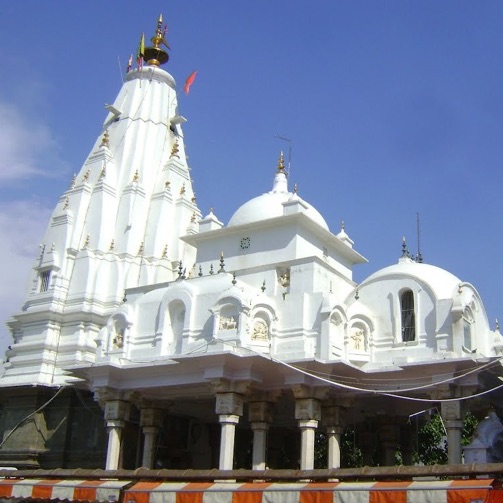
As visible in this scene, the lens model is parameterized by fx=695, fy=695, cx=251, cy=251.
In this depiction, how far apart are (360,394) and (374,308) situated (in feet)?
9.08

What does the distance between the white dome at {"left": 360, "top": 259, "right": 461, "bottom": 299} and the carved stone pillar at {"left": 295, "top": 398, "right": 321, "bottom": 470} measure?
4.59m

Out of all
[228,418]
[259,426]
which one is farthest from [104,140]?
[228,418]

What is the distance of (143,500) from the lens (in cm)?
1509

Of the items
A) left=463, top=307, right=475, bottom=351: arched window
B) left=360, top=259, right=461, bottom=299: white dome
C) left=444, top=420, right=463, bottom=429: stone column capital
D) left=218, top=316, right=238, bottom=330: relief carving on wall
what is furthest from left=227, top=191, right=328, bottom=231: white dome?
left=444, top=420, right=463, bottom=429: stone column capital

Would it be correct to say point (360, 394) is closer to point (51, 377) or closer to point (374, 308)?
point (374, 308)

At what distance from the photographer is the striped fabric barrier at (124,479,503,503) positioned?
1203cm

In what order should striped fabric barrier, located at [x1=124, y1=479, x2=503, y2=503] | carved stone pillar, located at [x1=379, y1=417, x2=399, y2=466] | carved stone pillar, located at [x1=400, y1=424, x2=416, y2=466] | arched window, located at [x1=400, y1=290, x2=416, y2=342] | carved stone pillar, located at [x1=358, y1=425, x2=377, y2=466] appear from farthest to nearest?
carved stone pillar, located at [x1=400, y1=424, x2=416, y2=466], carved stone pillar, located at [x1=358, y1=425, x2=377, y2=466], carved stone pillar, located at [x1=379, y1=417, x2=399, y2=466], arched window, located at [x1=400, y1=290, x2=416, y2=342], striped fabric barrier, located at [x1=124, y1=479, x2=503, y2=503]

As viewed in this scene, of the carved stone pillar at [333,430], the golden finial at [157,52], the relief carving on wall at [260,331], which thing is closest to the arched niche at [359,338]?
the carved stone pillar at [333,430]

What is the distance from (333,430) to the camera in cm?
2158

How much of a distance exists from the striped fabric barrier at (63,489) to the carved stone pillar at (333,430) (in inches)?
299

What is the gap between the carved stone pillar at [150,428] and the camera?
77.2 feet

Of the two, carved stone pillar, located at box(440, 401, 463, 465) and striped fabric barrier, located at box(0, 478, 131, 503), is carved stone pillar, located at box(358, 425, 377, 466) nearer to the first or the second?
carved stone pillar, located at box(440, 401, 463, 465)

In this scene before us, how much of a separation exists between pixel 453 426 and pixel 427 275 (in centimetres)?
485

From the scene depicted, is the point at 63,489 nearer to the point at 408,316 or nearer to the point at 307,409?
the point at 307,409
